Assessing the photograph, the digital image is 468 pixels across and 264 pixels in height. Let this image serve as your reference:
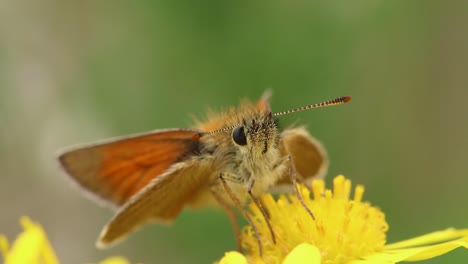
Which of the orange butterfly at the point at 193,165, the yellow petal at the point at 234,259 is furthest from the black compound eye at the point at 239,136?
the yellow petal at the point at 234,259

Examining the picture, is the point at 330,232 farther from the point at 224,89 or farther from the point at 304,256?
the point at 224,89

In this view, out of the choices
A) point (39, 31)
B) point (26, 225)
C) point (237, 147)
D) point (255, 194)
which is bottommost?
point (26, 225)

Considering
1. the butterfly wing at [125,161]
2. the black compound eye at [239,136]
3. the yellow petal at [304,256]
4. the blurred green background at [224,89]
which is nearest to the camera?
the yellow petal at [304,256]

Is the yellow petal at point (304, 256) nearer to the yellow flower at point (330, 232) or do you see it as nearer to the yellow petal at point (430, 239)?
the yellow flower at point (330, 232)

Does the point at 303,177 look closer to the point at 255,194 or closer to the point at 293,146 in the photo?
the point at 293,146

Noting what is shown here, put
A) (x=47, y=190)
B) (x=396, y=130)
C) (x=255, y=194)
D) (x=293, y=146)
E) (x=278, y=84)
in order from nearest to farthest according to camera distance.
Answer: (x=255, y=194)
(x=293, y=146)
(x=278, y=84)
(x=396, y=130)
(x=47, y=190)

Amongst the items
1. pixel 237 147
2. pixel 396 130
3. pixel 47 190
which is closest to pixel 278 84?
pixel 396 130
